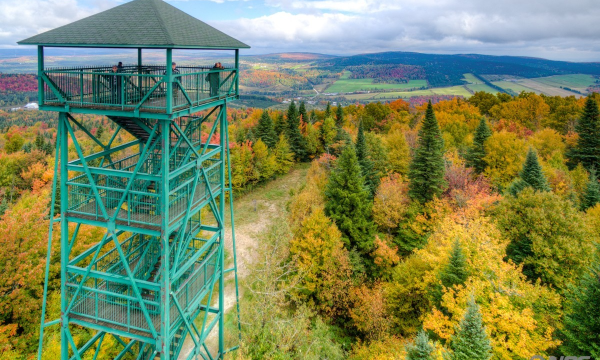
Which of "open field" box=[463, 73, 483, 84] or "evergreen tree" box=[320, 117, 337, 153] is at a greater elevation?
"open field" box=[463, 73, 483, 84]

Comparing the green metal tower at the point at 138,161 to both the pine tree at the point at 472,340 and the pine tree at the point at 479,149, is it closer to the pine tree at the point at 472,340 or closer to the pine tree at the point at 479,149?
the pine tree at the point at 472,340

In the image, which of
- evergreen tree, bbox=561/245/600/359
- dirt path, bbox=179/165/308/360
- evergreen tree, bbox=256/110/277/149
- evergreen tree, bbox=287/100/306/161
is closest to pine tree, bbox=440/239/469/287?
evergreen tree, bbox=561/245/600/359

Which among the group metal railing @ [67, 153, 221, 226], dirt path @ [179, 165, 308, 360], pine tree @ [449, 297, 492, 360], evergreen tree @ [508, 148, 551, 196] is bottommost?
dirt path @ [179, 165, 308, 360]

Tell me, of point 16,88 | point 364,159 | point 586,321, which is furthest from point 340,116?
point 16,88

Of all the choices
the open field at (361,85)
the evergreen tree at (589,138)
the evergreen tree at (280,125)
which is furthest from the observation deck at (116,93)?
the open field at (361,85)

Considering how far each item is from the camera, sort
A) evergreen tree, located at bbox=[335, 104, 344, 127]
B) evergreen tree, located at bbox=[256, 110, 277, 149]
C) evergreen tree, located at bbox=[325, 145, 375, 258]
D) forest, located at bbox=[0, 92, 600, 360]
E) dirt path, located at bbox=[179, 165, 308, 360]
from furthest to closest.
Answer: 1. evergreen tree, located at bbox=[335, 104, 344, 127]
2. evergreen tree, located at bbox=[256, 110, 277, 149]
3. evergreen tree, located at bbox=[325, 145, 375, 258]
4. dirt path, located at bbox=[179, 165, 308, 360]
5. forest, located at bbox=[0, 92, 600, 360]

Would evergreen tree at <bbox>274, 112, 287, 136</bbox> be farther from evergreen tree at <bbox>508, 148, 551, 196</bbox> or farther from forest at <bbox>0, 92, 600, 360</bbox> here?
evergreen tree at <bbox>508, 148, 551, 196</bbox>
